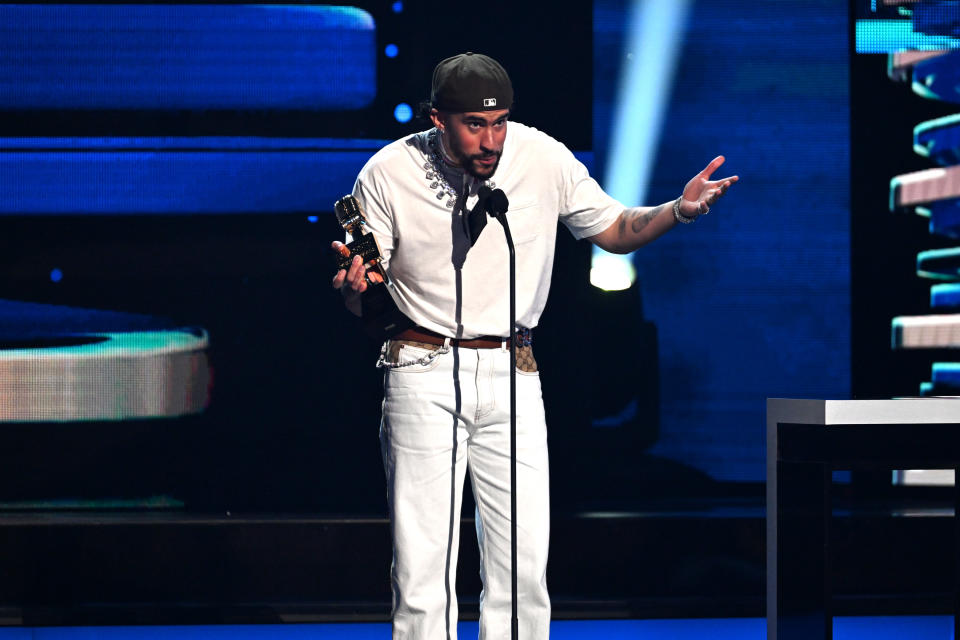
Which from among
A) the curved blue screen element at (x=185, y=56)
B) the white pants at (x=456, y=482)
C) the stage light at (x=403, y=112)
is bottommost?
the white pants at (x=456, y=482)

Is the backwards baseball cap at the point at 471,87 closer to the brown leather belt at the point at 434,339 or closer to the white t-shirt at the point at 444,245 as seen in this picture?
the white t-shirt at the point at 444,245

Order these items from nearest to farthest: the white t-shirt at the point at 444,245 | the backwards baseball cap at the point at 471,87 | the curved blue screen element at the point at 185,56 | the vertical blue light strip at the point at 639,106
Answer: the backwards baseball cap at the point at 471,87
the white t-shirt at the point at 444,245
the curved blue screen element at the point at 185,56
the vertical blue light strip at the point at 639,106

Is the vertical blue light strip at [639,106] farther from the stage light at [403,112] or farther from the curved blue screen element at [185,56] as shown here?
the curved blue screen element at [185,56]

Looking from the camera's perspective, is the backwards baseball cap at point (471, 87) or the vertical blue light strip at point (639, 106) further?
the vertical blue light strip at point (639, 106)

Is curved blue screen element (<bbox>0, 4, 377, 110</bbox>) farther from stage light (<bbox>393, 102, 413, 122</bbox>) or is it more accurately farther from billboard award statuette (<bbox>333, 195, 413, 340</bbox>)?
billboard award statuette (<bbox>333, 195, 413, 340</bbox>)

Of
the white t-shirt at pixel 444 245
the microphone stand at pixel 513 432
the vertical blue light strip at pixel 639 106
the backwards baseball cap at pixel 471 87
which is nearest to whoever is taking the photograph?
the microphone stand at pixel 513 432

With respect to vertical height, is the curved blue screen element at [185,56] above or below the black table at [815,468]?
above

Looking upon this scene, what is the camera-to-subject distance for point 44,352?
12.7ft

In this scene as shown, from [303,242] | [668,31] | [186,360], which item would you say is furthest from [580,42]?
[186,360]

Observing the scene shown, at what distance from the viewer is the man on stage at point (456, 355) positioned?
2383 millimetres

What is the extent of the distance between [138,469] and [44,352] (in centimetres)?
51

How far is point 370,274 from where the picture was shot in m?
2.29

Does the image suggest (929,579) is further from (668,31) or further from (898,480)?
(668,31)

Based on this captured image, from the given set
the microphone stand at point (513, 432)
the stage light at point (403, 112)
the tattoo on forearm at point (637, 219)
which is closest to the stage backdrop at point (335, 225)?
the stage light at point (403, 112)
